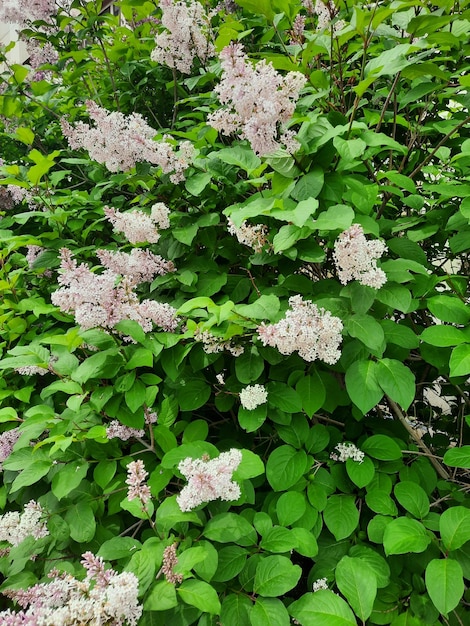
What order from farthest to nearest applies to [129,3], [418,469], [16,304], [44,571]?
[129,3] < [16,304] < [418,469] < [44,571]

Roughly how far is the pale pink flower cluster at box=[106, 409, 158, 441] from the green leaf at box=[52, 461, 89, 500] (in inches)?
4.7

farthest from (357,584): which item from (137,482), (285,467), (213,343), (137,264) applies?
(137,264)

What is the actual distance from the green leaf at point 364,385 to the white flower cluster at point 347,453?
0.21 m

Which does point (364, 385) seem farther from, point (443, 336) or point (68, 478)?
point (68, 478)

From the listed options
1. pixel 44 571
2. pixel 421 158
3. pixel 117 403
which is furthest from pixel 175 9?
pixel 44 571

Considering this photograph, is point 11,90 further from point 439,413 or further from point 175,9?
point 439,413

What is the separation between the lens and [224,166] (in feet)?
5.09

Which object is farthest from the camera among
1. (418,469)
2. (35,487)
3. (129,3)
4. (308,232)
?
(129,3)

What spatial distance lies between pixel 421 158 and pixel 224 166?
0.95 m

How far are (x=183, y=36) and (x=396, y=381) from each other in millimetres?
1835

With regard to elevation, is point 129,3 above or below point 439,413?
above

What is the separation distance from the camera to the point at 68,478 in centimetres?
129

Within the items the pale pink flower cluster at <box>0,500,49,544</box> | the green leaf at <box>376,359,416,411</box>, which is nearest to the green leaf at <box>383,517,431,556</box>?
the green leaf at <box>376,359,416,411</box>

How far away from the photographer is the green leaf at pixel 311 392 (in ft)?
4.21
